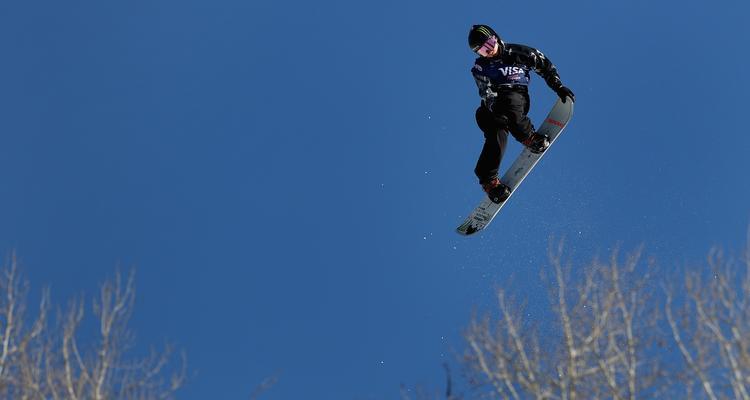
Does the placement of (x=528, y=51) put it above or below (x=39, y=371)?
above

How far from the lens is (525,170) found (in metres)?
13.9

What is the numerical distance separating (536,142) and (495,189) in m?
0.72

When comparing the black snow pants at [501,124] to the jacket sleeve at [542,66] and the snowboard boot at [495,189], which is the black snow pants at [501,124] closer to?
the snowboard boot at [495,189]

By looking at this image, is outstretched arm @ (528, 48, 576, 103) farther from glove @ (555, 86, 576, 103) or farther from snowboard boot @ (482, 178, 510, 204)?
snowboard boot @ (482, 178, 510, 204)

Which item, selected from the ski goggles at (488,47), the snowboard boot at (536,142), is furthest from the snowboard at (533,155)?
the ski goggles at (488,47)

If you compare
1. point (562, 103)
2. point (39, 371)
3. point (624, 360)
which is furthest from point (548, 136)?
point (39, 371)

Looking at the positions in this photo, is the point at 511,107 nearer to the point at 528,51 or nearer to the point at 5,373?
the point at 528,51

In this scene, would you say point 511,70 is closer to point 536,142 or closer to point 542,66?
point 542,66

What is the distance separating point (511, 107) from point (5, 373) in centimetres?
641

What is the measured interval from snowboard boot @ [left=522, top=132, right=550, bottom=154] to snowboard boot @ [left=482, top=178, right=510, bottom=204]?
0.53 metres

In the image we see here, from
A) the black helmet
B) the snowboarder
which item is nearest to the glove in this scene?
the snowboarder

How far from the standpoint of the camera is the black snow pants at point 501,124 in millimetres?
12898

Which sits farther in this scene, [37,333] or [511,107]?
[37,333]

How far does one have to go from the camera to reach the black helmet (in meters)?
12.7
